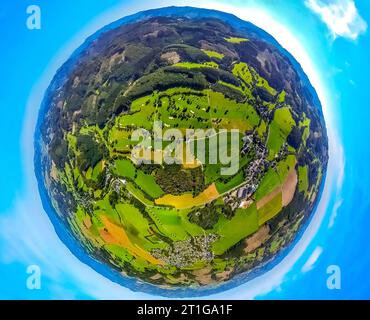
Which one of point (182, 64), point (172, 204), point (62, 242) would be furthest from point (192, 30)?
point (62, 242)

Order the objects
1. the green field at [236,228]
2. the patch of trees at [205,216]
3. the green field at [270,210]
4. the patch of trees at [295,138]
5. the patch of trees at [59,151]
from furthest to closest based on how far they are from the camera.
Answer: the patch of trees at [59,151]
the patch of trees at [295,138]
the green field at [270,210]
the green field at [236,228]
the patch of trees at [205,216]

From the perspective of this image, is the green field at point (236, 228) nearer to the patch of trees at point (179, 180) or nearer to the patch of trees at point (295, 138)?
the patch of trees at point (179, 180)

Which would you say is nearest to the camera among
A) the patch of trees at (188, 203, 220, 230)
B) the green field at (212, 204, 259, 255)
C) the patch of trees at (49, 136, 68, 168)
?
the patch of trees at (188, 203, 220, 230)

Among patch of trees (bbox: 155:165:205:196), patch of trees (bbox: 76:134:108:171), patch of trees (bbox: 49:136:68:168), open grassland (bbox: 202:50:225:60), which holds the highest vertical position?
open grassland (bbox: 202:50:225:60)

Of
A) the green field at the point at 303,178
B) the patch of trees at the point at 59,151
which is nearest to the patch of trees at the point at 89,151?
the patch of trees at the point at 59,151

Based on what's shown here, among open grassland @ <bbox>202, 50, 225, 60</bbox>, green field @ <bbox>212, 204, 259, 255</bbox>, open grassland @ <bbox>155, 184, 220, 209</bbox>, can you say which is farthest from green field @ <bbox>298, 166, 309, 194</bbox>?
open grassland @ <bbox>202, 50, 225, 60</bbox>

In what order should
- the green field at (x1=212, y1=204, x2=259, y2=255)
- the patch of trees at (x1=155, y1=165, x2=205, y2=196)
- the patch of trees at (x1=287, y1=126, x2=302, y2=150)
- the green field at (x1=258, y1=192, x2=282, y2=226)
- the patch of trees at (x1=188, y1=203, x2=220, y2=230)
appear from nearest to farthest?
the patch of trees at (x1=155, y1=165, x2=205, y2=196) → the patch of trees at (x1=188, y1=203, x2=220, y2=230) → the green field at (x1=212, y1=204, x2=259, y2=255) → the green field at (x1=258, y1=192, x2=282, y2=226) → the patch of trees at (x1=287, y1=126, x2=302, y2=150)

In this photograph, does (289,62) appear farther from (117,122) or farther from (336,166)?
(117,122)

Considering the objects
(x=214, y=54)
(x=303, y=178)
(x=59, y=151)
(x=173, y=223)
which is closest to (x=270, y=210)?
(x=303, y=178)

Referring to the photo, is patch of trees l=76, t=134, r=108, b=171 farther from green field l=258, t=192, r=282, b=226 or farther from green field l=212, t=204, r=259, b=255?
green field l=258, t=192, r=282, b=226
